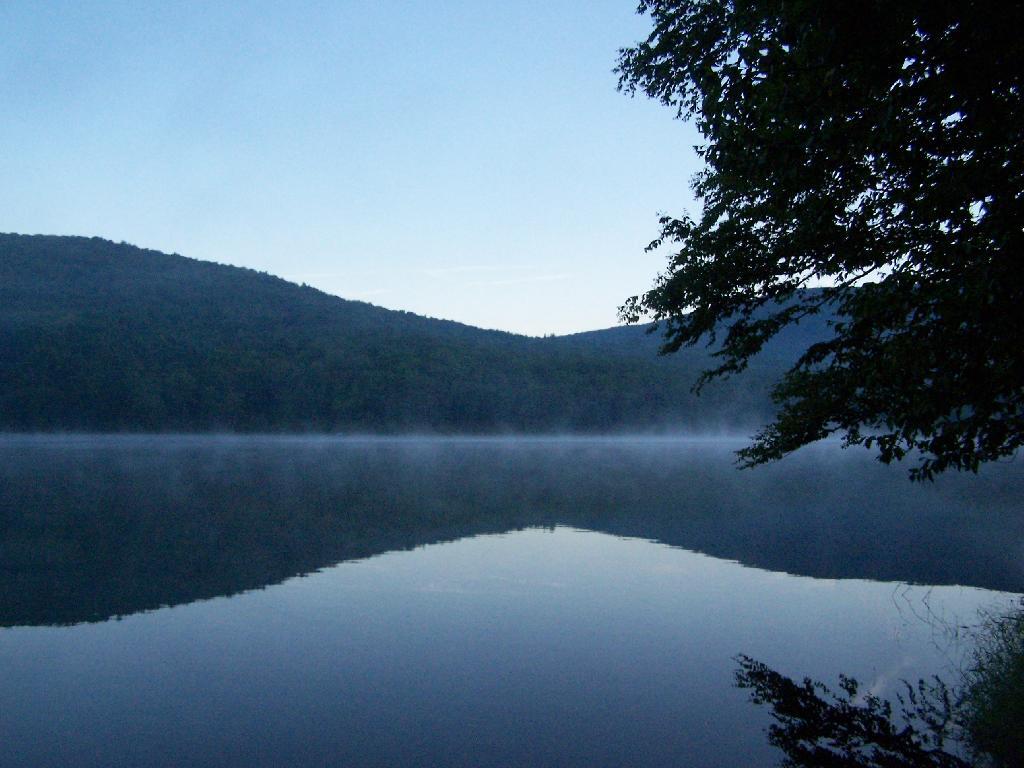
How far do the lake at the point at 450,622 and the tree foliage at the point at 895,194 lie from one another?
3.82m

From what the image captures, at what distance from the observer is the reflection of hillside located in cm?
1775

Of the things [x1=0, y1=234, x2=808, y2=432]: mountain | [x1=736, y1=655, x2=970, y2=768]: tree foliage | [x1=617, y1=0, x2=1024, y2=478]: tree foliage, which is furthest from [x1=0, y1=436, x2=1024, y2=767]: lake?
[x1=0, y1=234, x2=808, y2=432]: mountain

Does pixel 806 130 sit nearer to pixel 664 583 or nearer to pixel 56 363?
pixel 664 583

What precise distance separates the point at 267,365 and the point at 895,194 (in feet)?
371

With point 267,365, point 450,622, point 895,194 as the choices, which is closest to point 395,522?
point 450,622

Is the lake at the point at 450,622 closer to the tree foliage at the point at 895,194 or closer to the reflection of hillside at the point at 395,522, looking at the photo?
the reflection of hillside at the point at 395,522

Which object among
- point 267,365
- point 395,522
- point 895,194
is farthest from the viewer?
point 267,365

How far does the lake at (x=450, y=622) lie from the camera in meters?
9.07

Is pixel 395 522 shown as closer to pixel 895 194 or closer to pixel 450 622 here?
pixel 450 622

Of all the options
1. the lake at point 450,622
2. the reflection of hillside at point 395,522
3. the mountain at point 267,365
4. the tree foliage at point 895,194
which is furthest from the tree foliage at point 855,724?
the mountain at point 267,365

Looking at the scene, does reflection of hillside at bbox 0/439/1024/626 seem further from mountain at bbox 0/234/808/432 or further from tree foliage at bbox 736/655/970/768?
mountain at bbox 0/234/808/432

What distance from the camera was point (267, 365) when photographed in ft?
377

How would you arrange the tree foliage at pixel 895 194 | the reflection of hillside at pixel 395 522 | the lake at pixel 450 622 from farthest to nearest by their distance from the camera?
the reflection of hillside at pixel 395 522 < the lake at pixel 450 622 < the tree foliage at pixel 895 194

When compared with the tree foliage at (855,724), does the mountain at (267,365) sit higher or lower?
higher
